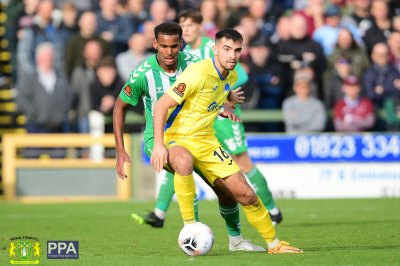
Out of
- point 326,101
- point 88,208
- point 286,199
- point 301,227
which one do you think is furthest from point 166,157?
point 326,101

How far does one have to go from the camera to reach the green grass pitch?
864 centimetres

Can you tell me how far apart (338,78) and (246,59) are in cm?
174

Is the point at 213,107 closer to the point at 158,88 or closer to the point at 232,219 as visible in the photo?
the point at 158,88

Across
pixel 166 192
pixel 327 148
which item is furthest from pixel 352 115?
pixel 166 192

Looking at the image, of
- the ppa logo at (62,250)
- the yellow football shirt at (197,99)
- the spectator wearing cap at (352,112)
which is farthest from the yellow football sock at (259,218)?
the spectator wearing cap at (352,112)

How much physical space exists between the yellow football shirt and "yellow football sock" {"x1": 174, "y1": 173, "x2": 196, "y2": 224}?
0.43 meters

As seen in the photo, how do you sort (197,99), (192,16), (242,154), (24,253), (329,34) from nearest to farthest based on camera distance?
(197,99)
(24,253)
(192,16)
(242,154)
(329,34)

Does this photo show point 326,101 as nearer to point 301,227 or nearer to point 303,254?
point 301,227

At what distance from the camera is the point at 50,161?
725 inches

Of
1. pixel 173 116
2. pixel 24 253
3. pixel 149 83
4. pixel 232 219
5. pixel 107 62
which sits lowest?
pixel 24 253

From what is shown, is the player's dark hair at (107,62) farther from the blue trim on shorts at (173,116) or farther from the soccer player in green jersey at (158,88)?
the blue trim on shorts at (173,116)

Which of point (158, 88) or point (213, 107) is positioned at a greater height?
point (158, 88)

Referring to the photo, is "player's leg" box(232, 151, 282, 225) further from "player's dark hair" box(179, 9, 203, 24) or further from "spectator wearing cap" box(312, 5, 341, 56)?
"spectator wearing cap" box(312, 5, 341, 56)

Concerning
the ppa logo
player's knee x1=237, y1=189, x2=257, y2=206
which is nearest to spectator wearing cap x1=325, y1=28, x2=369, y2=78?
the ppa logo
